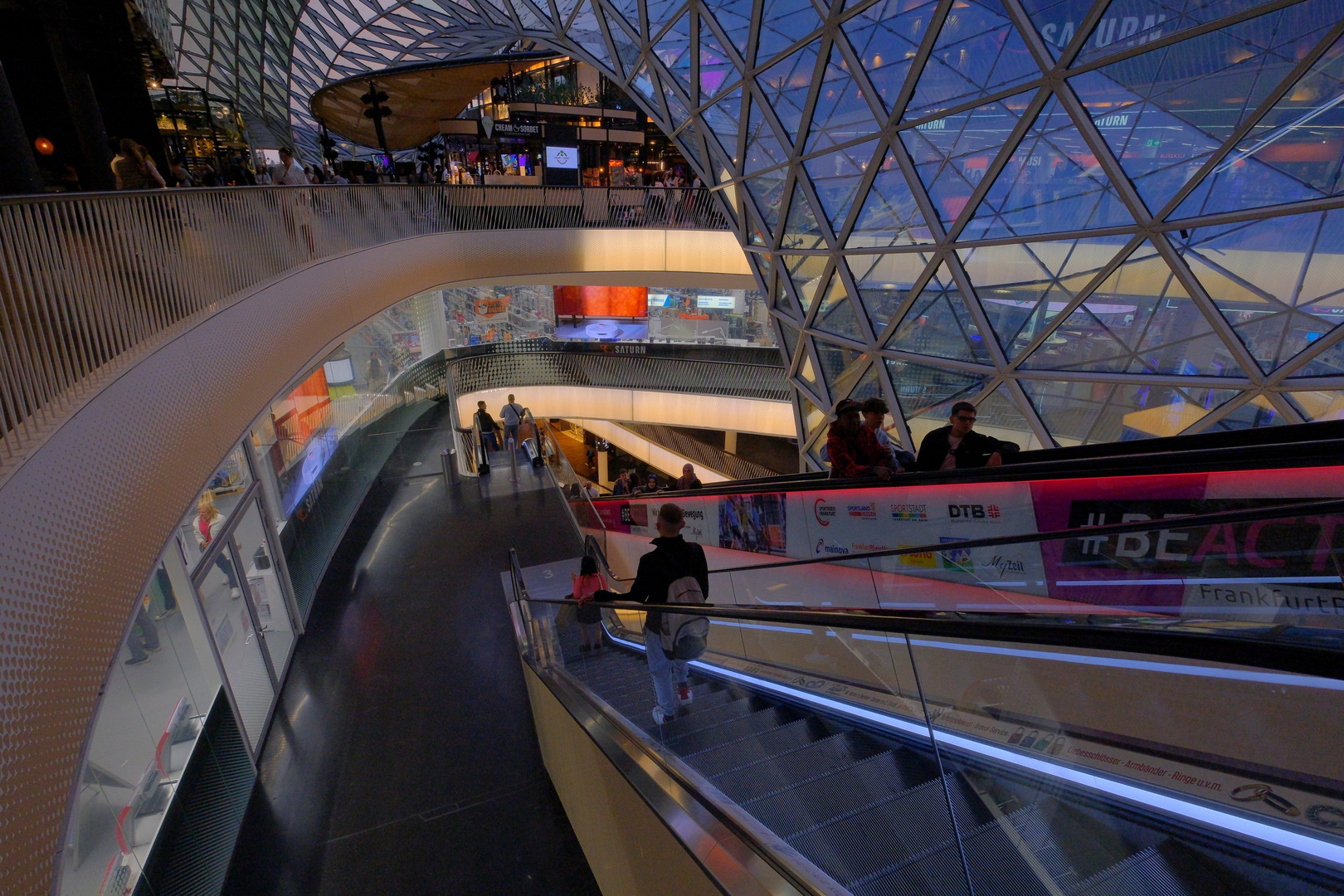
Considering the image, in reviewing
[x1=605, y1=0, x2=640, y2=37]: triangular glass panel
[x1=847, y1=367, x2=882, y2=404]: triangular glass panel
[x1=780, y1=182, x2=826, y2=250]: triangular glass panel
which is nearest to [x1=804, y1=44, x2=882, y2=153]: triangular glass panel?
[x1=780, y1=182, x2=826, y2=250]: triangular glass panel

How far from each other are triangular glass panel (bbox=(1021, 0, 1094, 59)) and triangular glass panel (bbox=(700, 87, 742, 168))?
6724mm

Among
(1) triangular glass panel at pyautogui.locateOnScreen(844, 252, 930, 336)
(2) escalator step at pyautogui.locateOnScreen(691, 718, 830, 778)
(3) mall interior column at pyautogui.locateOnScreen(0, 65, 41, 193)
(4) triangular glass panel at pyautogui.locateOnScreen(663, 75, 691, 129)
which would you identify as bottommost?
(2) escalator step at pyautogui.locateOnScreen(691, 718, 830, 778)

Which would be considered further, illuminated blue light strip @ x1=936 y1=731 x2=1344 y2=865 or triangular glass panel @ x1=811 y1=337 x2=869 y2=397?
triangular glass panel @ x1=811 y1=337 x2=869 y2=397

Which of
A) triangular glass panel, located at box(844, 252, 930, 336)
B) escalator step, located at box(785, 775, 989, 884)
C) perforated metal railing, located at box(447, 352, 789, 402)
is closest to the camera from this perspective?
escalator step, located at box(785, 775, 989, 884)

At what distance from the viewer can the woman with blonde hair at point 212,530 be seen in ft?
22.1

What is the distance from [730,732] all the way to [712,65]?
542 inches

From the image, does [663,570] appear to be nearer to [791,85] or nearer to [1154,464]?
[1154,464]

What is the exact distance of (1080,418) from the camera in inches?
352

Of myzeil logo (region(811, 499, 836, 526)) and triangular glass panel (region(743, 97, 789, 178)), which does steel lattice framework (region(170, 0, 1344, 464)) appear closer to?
triangular glass panel (region(743, 97, 789, 178))

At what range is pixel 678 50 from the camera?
1473 cm

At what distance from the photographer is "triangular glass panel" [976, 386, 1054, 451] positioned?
383 inches

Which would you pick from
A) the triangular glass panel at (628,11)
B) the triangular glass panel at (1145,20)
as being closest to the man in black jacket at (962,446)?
the triangular glass panel at (1145,20)

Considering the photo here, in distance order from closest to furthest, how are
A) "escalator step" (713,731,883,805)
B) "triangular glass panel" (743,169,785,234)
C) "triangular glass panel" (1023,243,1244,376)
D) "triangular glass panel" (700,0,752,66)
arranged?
"escalator step" (713,731,883,805), "triangular glass panel" (1023,243,1244,376), "triangular glass panel" (700,0,752,66), "triangular glass panel" (743,169,785,234)

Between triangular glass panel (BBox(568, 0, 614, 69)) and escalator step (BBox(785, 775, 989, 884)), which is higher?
triangular glass panel (BBox(568, 0, 614, 69))
